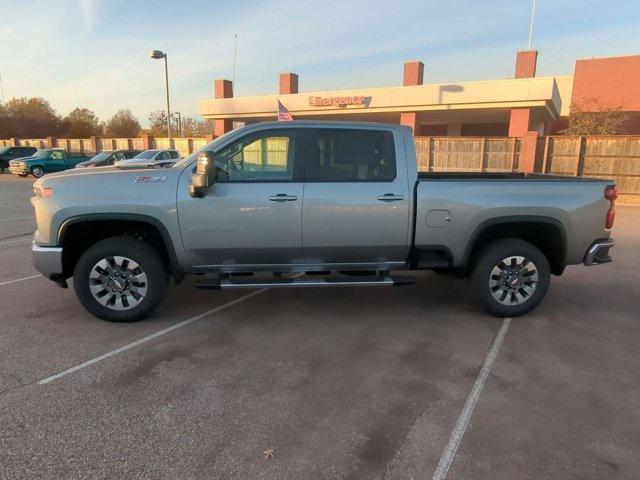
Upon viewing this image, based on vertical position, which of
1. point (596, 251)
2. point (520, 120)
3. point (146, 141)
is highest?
point (520, 120)

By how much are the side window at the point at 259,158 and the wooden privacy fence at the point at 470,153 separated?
1451 centimetres

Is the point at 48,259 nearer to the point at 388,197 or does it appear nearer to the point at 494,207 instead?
the point at 388,197

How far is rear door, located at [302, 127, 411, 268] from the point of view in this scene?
4828 mm

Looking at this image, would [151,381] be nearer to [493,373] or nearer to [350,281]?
[350,281]

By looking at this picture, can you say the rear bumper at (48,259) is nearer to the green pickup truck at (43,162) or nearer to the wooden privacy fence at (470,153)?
the wooden privacy fence at (470,153)

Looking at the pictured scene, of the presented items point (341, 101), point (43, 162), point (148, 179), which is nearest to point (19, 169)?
point (43, 162)

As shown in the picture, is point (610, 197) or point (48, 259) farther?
point (610, 197)

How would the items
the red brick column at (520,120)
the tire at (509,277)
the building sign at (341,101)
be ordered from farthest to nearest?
the building sign at (341,101) → the red brick column at (520,120) → the tire at (509,277)

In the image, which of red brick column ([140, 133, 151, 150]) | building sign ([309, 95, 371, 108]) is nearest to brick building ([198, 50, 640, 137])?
building sign ([309, 95, 371, 108])

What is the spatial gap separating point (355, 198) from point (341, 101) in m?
25.6

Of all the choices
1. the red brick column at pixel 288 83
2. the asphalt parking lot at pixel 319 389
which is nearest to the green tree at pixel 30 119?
the red brick column at pixel 288 83

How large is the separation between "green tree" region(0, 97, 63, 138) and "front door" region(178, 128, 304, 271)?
64.0 m

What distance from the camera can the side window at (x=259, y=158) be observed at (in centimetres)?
480

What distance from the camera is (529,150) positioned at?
17.5 m
